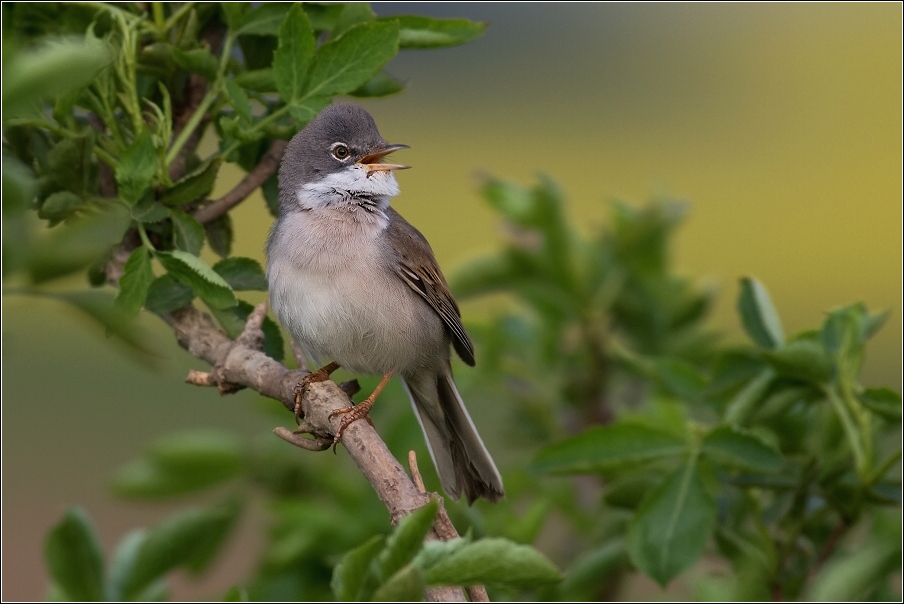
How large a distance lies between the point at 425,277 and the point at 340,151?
593 mm

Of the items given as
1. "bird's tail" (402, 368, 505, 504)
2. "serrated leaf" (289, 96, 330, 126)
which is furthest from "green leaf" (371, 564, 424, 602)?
"bird's tail" (402, 368, 505, 504)

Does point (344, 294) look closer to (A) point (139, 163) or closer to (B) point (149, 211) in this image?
(B) point (149, 211)

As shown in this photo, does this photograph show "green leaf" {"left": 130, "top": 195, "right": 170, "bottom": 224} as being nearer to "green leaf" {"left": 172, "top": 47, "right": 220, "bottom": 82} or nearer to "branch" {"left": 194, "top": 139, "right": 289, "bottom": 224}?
"branch" {"left": 194, "top": 139, "right": 289, "bottom": 224}

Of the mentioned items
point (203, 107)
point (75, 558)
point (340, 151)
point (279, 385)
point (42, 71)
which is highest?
point (42, 71)

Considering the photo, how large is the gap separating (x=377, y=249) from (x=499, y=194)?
0.82 meters

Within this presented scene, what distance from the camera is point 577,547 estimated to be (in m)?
3.93

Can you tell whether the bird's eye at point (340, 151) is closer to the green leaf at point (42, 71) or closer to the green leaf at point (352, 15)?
the green leaf at point (352, 15)

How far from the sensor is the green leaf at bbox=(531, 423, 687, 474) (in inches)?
107

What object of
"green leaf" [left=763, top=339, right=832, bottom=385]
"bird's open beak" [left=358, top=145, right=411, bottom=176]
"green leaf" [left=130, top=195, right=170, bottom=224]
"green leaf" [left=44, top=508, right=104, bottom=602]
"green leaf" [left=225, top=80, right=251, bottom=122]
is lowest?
"green leaf" [left=44, top=508, right=104, bottom=602]

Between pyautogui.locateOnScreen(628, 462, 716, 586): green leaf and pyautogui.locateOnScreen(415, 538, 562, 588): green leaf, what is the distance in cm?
101

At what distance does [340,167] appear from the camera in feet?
12.0

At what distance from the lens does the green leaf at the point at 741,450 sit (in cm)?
261

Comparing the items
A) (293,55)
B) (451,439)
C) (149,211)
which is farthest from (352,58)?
(451,439)

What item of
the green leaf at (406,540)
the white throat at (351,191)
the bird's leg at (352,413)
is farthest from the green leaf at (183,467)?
the green leaf at (406,540)
